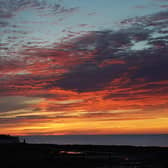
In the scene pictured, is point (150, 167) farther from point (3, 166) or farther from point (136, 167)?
point (3, 166)

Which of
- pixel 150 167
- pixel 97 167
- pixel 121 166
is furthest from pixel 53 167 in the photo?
pixel 150 167

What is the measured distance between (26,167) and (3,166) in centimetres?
205

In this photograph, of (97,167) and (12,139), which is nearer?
(97,167)

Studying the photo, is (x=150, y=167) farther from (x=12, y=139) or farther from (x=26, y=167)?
(x=12, y=139)

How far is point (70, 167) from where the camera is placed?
92.8 ft

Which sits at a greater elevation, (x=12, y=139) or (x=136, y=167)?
(x=12, y=139)

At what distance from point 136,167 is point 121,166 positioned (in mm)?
1484

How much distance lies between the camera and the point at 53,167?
92.7ft

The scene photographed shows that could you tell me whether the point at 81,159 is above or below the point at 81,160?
above

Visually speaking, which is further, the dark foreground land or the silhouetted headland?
the silhouetted headland

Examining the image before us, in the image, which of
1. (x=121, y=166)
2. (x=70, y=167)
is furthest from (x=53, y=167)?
(x=121, y=166)

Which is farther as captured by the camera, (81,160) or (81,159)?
(81,159)

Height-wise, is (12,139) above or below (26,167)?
above

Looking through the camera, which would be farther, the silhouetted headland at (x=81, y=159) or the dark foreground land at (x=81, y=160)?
the silhouetted headland at (x=81, y=159)
